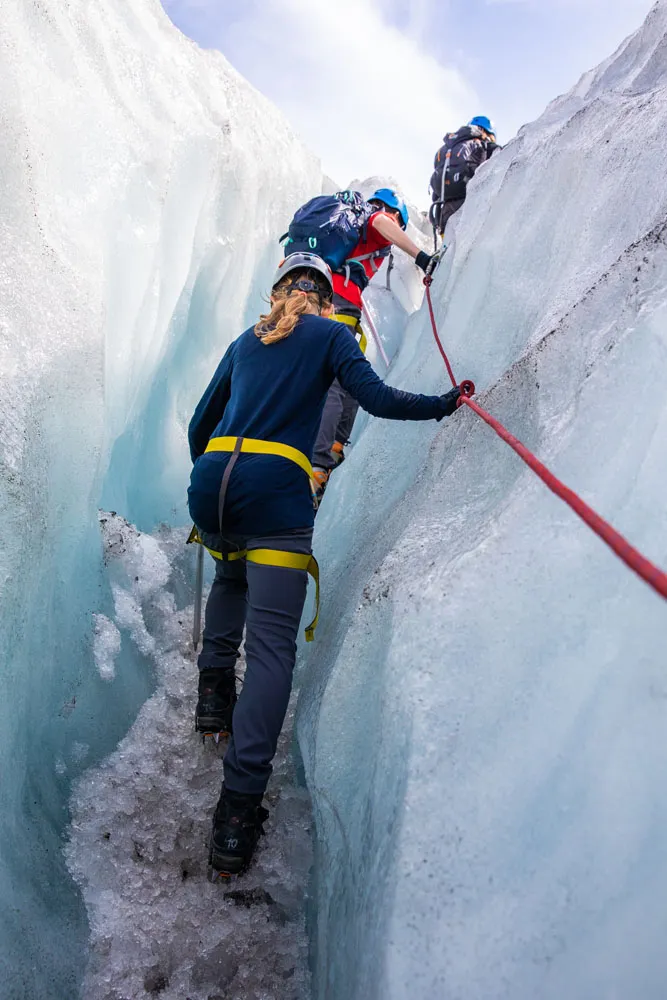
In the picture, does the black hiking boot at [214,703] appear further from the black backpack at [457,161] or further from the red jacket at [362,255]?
the black backpack at [457,161]

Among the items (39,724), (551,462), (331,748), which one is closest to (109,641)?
(39,724)

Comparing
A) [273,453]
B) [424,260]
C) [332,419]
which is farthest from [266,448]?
[424,260]

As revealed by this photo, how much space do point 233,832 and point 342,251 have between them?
2.60 meters

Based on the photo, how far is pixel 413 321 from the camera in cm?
424

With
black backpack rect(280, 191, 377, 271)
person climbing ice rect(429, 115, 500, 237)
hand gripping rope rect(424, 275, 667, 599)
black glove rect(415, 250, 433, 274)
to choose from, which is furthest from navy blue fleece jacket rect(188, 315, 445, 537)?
person climbing ice rect(429, 115, 500, 237)

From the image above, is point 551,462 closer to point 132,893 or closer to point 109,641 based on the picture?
point 132,893

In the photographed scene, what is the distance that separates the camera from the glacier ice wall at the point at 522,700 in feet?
3.45

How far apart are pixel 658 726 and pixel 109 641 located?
6.47 ft

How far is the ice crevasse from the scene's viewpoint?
111 centimetres

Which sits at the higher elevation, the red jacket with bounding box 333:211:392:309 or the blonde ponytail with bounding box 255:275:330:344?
the red jacket with bounding box 333:211:392:309

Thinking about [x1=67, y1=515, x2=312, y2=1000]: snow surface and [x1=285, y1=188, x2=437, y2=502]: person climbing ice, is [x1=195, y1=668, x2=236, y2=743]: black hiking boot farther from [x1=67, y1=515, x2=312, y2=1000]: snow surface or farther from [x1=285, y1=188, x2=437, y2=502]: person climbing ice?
[x1=285, y1=188, x2=437, y2=502]: person climbing ice

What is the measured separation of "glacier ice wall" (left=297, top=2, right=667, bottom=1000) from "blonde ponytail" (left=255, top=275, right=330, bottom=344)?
1.81 feet

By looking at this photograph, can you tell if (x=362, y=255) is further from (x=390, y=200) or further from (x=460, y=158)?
(x=460, y=158)

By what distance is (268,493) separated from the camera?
1.90 metres
